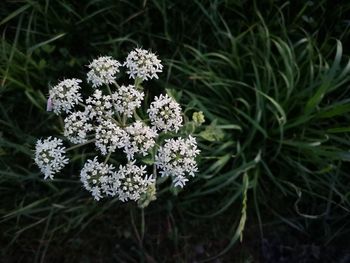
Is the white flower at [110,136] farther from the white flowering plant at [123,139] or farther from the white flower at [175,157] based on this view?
the white flower at [175,157]

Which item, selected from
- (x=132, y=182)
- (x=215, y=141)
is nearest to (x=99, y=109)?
(x=132, y=182)

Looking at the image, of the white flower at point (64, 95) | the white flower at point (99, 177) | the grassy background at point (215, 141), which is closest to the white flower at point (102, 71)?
the white flower at point (64, 95)

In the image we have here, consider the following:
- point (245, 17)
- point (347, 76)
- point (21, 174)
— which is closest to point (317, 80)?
point (347, 76)

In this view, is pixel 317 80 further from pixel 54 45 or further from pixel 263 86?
pixel 54 45

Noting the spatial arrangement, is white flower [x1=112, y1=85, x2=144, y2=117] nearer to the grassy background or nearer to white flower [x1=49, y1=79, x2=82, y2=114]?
white flower [x1=49, y1=79, x2=82, y2=114]

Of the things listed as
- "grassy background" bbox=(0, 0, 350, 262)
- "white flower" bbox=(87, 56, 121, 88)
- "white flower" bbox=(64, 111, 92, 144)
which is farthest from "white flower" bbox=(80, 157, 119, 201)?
"grassy background" bbox=(0, 0, 350, 262)

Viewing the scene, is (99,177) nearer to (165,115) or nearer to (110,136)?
(110,136)

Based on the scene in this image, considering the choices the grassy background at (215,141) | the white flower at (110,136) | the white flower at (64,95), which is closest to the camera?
the white flower at (110,136)
